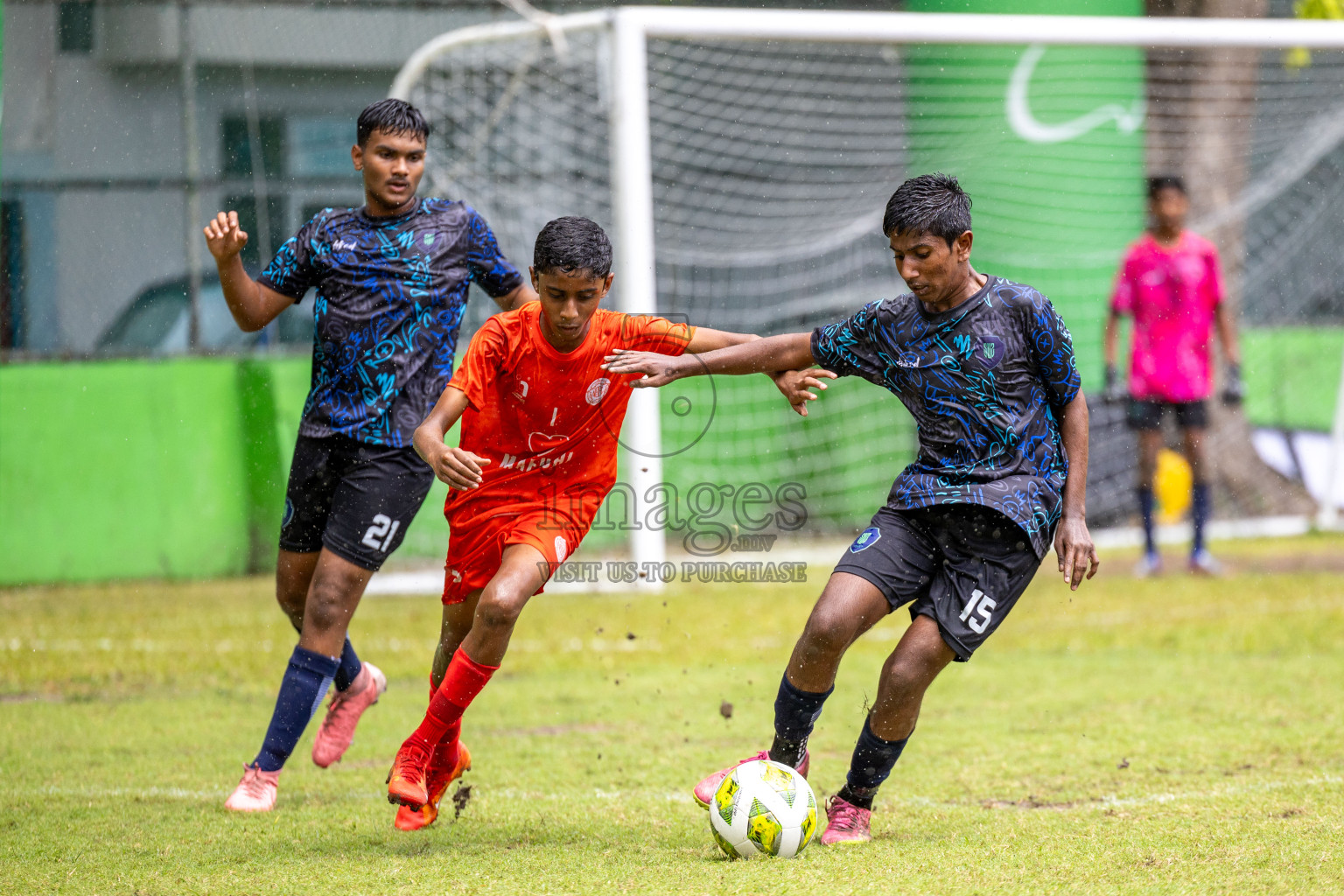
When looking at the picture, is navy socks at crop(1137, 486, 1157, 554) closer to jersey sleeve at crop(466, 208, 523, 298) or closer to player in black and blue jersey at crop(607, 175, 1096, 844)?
player in black and blue jersey at crop(607, 175, 1096, 844)

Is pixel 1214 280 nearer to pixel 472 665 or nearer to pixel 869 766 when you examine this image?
pixel 869 766

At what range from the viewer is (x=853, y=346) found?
4008mm

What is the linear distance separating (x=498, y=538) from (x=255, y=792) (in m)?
1.15

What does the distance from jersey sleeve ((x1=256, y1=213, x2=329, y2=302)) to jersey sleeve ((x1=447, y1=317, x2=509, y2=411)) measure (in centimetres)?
83

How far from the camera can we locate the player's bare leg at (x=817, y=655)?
12.1ft

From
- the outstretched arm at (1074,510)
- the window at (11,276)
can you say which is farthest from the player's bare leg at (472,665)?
the window at (11,276)

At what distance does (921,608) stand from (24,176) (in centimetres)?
837

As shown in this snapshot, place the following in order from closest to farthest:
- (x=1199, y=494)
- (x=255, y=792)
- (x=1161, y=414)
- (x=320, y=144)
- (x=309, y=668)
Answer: (x=255, y=792)
(x=309, y=668)
(x=1199, y=494)
(x=1161, y=414)
(x=320, y=144)

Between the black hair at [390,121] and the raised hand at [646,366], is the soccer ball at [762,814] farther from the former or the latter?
the black hair at [390,121]

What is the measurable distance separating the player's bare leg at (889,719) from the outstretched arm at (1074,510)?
0.40m

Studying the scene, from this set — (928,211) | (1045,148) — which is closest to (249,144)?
(1045,148)

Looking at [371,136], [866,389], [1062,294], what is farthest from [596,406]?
[1062,294]

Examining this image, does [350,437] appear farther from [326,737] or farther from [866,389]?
[866,389]

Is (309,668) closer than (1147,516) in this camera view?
Yes
